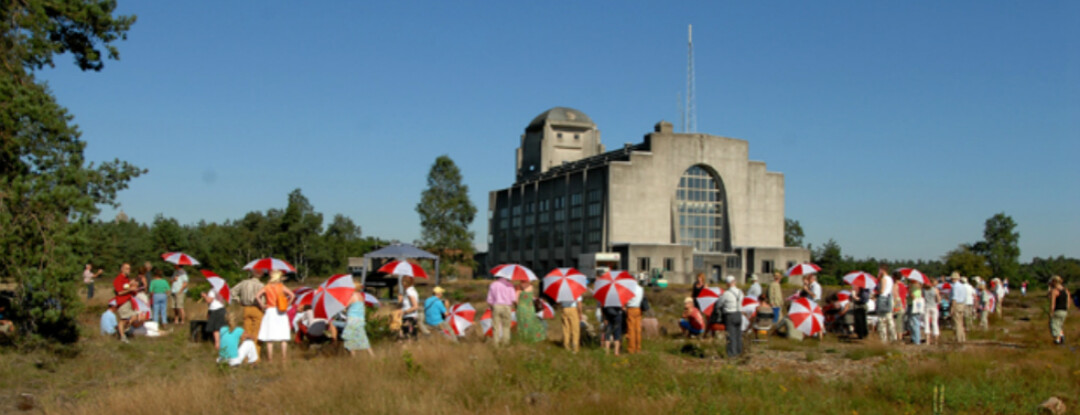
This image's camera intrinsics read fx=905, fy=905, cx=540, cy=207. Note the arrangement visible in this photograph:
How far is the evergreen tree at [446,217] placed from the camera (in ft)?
251

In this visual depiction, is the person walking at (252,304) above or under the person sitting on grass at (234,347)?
above

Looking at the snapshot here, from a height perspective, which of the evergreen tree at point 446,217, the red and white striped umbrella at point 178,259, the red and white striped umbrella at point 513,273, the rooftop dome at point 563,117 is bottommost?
the red and white striped umbrella at point 513,273

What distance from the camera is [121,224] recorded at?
9888 cm

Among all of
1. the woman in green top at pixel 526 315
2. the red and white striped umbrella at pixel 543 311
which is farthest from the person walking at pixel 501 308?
the red and white striped umbrella at pixel 543 311

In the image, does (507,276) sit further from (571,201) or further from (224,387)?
(571,201)

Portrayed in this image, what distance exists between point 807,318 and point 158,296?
597 inches

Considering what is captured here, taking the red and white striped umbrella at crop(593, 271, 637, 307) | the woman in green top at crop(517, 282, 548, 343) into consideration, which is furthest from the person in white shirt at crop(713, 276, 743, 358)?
the woman in green top at crop(517, 282, 548, 343)

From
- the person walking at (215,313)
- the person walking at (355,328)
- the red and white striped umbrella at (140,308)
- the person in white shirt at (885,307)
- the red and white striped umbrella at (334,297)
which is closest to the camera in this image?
the person walking at (355,328)

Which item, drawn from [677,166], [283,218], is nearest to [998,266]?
[677,166]

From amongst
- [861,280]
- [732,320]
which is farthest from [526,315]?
[861,280]

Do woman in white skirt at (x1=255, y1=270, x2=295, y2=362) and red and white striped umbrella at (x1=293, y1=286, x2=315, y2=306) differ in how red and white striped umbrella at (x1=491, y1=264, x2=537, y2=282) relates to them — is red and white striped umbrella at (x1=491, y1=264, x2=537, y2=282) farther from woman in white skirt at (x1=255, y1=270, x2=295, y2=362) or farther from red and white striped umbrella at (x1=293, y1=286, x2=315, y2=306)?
woman in white skirt at (x1=255, y1=270, x2=295, y2=362)

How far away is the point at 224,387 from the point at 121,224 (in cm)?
9539

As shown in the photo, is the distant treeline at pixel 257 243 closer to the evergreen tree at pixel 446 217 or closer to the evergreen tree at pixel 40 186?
the evergreen tree at pixel 446 217

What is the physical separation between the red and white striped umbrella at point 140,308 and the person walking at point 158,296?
1.25 feet
